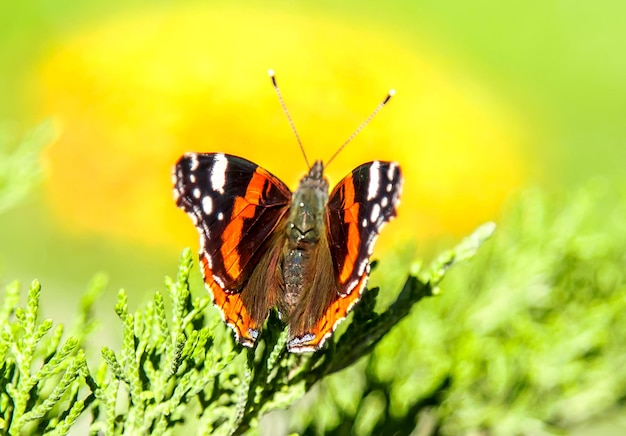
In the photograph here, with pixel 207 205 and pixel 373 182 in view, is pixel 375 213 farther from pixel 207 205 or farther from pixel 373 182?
pixel 207 205

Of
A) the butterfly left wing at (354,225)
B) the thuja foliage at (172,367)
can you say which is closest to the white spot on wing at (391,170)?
the butterfly left wing at (354,225)

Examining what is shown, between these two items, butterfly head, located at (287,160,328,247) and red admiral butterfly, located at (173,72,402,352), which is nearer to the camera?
red admiral butterfly, located at (173,72,402,352)

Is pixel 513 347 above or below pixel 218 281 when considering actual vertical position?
below

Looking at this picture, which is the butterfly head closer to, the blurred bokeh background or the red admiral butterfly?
the red admiral butterfly

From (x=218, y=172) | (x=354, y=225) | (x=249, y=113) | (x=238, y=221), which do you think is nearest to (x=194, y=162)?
(x=218, y=172)

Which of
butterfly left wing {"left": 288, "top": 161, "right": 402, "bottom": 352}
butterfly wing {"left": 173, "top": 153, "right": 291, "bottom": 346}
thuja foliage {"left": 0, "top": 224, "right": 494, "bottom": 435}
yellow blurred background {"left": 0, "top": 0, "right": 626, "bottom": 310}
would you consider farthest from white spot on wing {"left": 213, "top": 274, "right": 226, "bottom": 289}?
yellow blurred background {"left": 0, "top": 0, "right": 626, "bottom": 310}

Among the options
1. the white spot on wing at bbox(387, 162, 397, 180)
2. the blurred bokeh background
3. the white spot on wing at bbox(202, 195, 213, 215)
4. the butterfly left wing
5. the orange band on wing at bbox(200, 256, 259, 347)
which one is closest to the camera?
the orange band on wing at bbox(200, 256, 259, 347)

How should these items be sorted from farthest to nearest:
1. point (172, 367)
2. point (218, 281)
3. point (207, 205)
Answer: point (207, 205)
point (218, 281)
point (172, 367)

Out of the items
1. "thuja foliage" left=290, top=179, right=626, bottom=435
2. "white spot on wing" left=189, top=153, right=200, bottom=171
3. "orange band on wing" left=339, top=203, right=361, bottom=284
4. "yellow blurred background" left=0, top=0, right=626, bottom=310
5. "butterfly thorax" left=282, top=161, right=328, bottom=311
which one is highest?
"yellow blurred background" left=0, top=0, right=626, bottom=310
